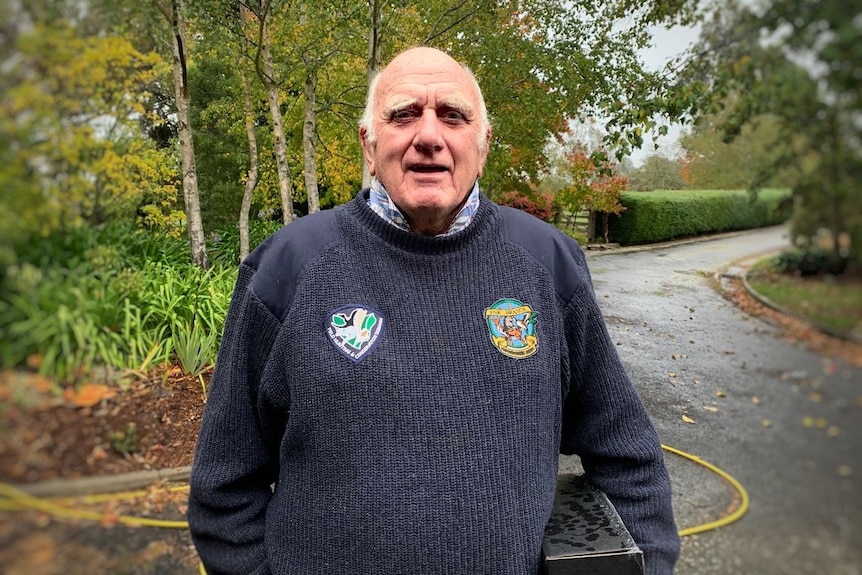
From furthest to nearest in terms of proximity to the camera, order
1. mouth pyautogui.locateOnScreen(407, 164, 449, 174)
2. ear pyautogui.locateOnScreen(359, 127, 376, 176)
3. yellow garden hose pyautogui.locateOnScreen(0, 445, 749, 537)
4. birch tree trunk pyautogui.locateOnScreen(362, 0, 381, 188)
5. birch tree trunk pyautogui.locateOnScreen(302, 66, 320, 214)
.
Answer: birch tree trunk pyautogui.locateOnScreen(302, 66, 320, 214), birch tree trunk pyautogui.locateOnScreen(362, 0, 381, 188), ear pyautogui.locateOnScreen(359, 127, 376, 176), mouth pyautogui.locateOnScreen(407, 164, 449, 174), yellow garden hose pyautogui.locateOnScreen(0, 445, 749, 537)

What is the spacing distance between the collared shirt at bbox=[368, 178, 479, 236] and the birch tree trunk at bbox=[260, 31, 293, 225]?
0.76m

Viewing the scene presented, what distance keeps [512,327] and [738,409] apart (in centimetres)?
76

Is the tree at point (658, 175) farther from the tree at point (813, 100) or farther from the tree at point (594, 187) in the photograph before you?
the tree at point (813, 100)

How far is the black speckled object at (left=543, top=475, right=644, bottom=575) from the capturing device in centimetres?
209

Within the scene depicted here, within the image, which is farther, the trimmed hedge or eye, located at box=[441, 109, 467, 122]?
eye, located at box=[441, 109, 467, 122]

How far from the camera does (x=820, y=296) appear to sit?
1.21 meters

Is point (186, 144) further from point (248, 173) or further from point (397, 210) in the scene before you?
point (397, 210)

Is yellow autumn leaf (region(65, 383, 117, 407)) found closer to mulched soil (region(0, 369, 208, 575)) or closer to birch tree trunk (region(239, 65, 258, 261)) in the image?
mulched soil (region(0, 369, 208, 575))

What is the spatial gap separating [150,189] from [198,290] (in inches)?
21.9

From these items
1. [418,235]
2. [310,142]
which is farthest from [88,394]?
[310,142]

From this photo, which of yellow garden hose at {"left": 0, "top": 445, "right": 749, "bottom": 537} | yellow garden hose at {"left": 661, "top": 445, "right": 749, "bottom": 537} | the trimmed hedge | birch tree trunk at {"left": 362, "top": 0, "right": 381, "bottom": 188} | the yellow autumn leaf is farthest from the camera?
birch tree trunk at {"left": 362, "top": 0, "right": 381, "bottom": 188}

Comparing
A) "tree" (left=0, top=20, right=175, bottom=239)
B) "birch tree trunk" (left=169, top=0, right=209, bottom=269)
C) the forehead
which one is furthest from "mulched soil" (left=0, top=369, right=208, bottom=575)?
the forehead

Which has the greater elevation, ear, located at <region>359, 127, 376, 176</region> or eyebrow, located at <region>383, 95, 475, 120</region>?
eyebrow, located at <region>383, 95, 475, 120</region>

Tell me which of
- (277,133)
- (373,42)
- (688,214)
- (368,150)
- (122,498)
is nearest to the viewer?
(122,498)
